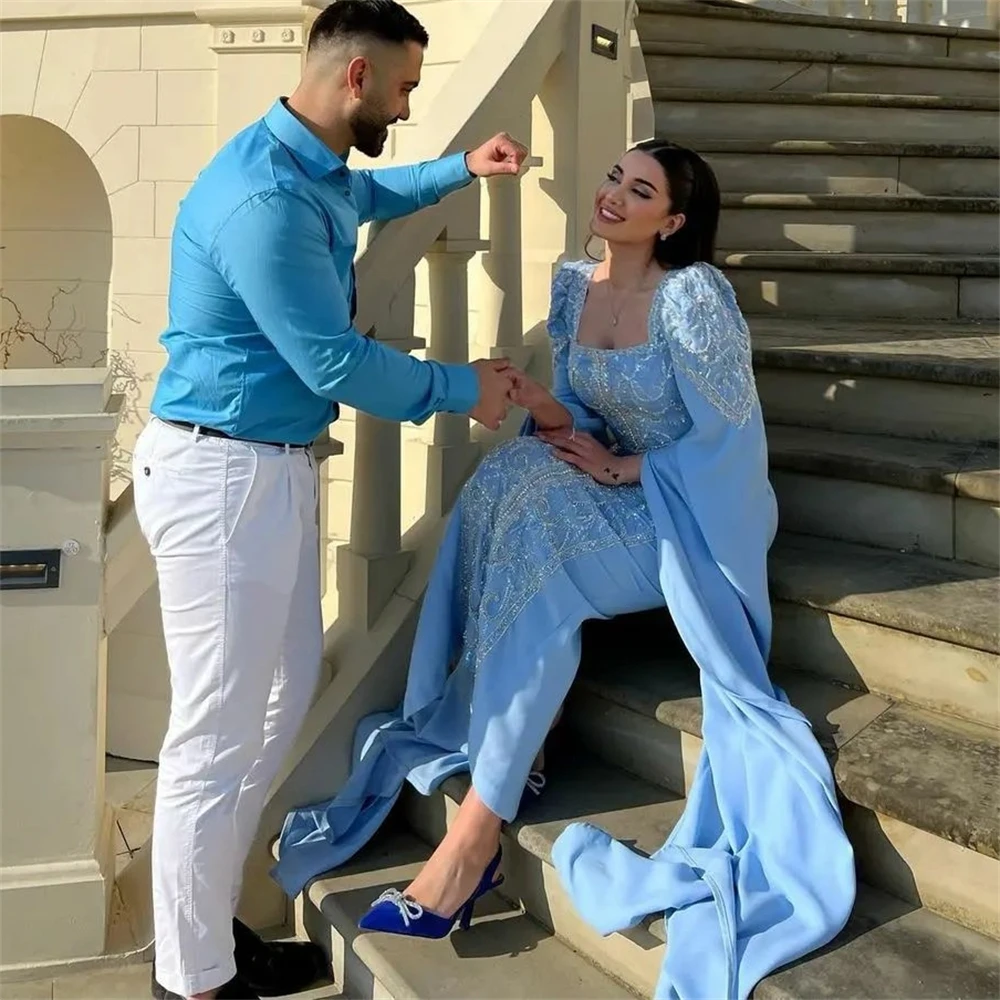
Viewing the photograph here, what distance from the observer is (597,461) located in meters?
2.14

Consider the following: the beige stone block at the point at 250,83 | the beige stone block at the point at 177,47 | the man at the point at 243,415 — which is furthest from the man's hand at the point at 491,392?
the beige stone block at the point at 177,47

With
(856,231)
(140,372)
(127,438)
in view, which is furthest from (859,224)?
(127,438)

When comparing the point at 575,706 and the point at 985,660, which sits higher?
the point at 985,660

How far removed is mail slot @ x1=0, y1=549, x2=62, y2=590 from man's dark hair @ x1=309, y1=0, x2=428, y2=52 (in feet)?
3.37

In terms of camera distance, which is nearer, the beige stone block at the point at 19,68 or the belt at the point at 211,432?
the belt at the point at 211,432

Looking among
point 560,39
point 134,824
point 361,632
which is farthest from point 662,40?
point 134,824

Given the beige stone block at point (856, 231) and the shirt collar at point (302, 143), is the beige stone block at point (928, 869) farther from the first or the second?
the beige stone block at point (856, 231)

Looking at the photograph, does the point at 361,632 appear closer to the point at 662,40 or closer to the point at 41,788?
the point at 41,788

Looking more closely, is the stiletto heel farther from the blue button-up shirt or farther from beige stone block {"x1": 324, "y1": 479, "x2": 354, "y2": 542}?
beige stone block {"x1": 324, "y1": 479, "x2": 354, "y2": 542}

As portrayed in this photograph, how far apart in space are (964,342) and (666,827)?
1.65 metres

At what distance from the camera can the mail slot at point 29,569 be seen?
80.4 inches

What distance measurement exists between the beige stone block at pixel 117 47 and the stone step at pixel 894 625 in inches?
161

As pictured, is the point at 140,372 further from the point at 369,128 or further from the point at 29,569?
the point at 369,128

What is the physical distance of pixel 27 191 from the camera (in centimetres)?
598
